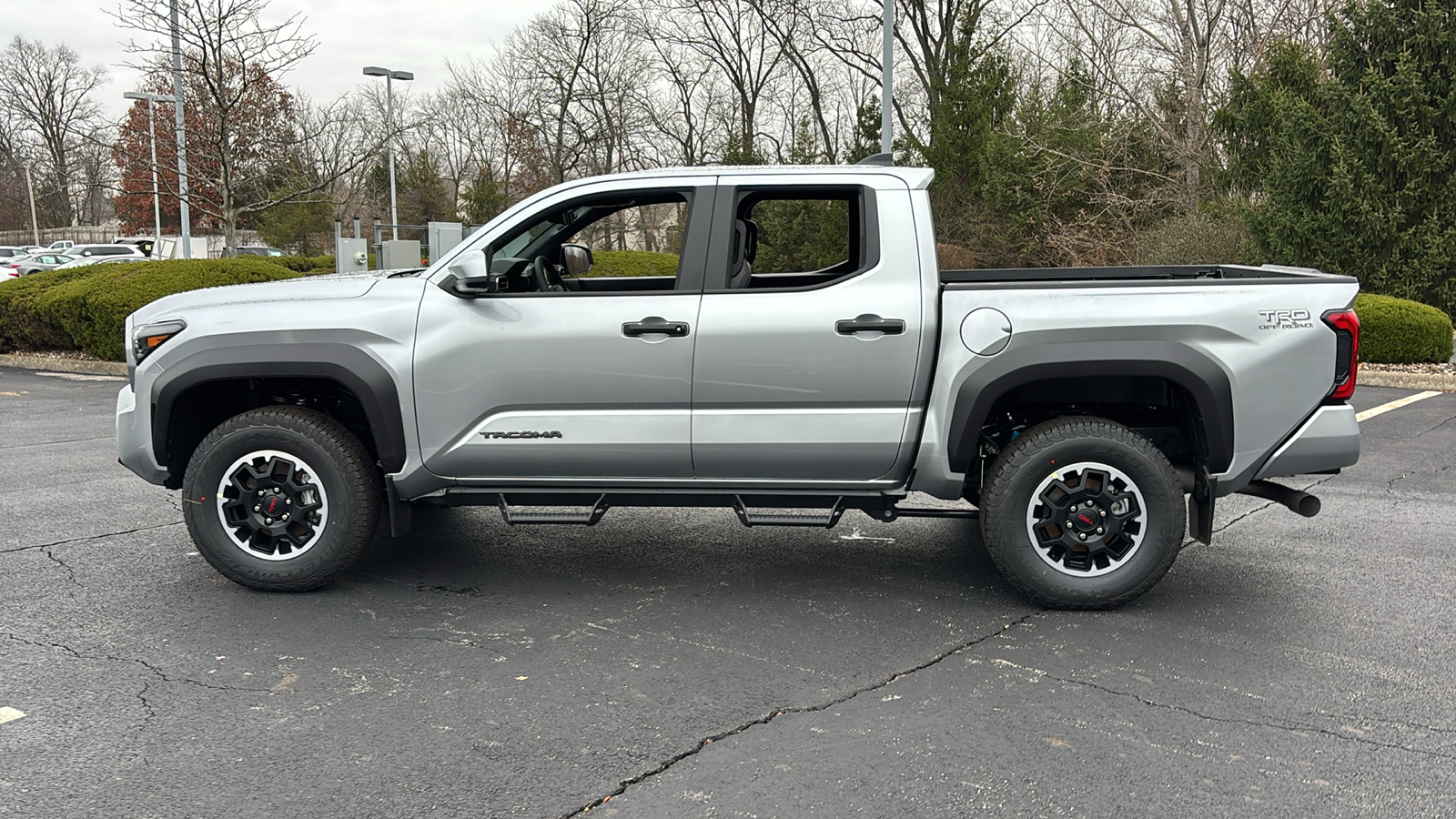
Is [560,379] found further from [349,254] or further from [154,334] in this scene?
[349,254]

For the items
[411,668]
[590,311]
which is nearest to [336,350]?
[590,311]

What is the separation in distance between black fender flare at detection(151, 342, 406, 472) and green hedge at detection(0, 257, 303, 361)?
1176 cm

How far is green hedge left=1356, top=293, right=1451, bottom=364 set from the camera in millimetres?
14680

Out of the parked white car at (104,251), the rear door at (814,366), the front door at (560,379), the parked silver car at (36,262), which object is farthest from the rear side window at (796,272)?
the parked white car at (104,251)

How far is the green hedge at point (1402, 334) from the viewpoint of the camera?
578 inches

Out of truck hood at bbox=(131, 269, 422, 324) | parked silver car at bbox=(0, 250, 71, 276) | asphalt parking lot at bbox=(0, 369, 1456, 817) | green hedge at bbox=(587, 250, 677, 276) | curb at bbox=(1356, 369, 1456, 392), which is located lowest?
asphalt parking lot at bbox=(0, 369, 1456, 817)

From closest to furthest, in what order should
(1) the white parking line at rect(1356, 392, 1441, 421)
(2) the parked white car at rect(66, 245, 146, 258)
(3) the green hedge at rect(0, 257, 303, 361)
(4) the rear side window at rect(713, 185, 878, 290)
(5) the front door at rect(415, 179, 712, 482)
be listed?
(5) the front door at rect(415, 179, 712, 482), (4) the rear side window at rect(713, 185, 878, 290), (1) the white parking line at rect(1356, 392, 1441, 421), (3) the green hedge at rect(0, 257, 303, 361), (2) the parked white car at rect(66, 245, 146, 258)

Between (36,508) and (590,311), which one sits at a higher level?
(590,311)

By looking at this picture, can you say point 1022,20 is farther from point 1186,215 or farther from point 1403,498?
point 1403,498

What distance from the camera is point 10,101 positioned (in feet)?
217

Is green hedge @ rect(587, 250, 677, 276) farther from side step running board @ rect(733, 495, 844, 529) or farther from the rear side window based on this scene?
side step running board @ rect(733, 495, 844, 529)

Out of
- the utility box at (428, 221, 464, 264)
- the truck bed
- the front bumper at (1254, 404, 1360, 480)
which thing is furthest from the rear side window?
the utility box at (428, 221, 464, 264)

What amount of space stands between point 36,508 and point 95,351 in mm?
11205

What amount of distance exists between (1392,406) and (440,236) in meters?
15.3
